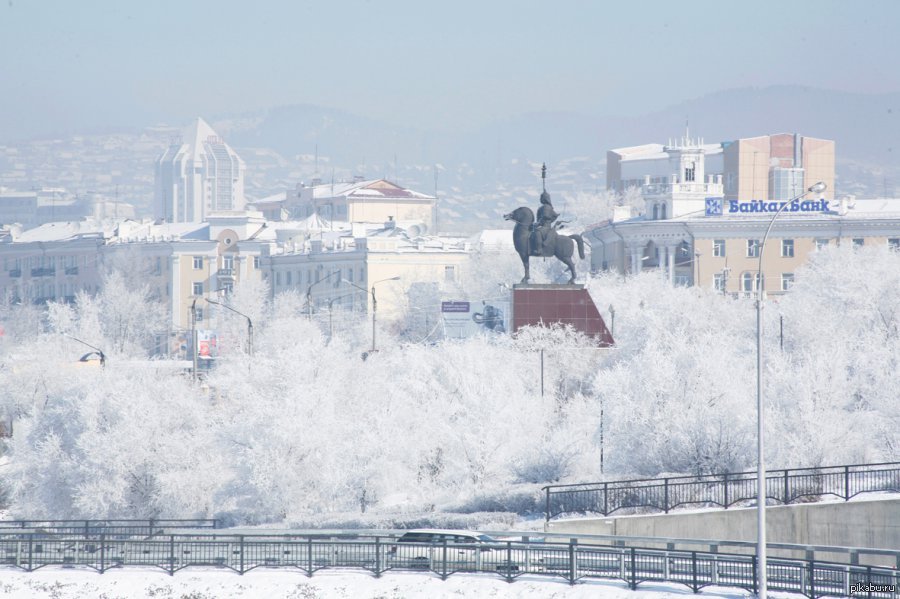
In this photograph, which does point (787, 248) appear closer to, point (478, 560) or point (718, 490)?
point (718, 490)

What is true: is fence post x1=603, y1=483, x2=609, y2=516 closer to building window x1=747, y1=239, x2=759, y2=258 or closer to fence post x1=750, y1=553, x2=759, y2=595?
fence post x1=750, y1=553, x2=759, y2=595

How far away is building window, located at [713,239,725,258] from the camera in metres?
128

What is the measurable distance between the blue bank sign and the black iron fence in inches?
3049

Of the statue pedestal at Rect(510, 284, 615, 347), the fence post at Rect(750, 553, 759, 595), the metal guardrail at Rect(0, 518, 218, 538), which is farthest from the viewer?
the statue pedestal at Rect(510, 284, 615, 347)

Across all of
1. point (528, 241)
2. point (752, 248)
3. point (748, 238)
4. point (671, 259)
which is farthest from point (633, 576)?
point (671, 259)

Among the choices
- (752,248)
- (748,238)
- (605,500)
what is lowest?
(605,500)

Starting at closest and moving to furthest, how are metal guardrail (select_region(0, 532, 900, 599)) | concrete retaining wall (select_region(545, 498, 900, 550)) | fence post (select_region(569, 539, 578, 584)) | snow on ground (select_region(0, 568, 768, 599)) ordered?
metal guardrail (select_region(0, 532, 900, 599)), snow on ground (select_region(0, 568, 768, 599)), fence post (select_region(569, 539, 578, 584)), concrete retaining wall (select_region(545, 498, 900, 550))

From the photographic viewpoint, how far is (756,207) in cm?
12706

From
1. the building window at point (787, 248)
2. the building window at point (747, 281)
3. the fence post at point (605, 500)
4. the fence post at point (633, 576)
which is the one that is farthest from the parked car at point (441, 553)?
the building window at point (787, 248)

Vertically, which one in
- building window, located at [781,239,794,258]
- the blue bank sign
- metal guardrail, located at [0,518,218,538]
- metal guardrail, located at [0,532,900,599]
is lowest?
metal guardrail, located at [0,518,218,538]

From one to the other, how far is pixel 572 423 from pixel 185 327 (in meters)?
113

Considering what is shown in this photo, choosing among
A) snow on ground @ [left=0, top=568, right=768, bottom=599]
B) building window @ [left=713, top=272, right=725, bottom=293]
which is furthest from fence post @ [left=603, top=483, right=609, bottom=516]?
building window @ [left=713, top=272, right=725, bottom=293]

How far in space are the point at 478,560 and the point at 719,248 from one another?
3591 inches

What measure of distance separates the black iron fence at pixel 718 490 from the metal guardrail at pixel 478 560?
6323 millimetres
